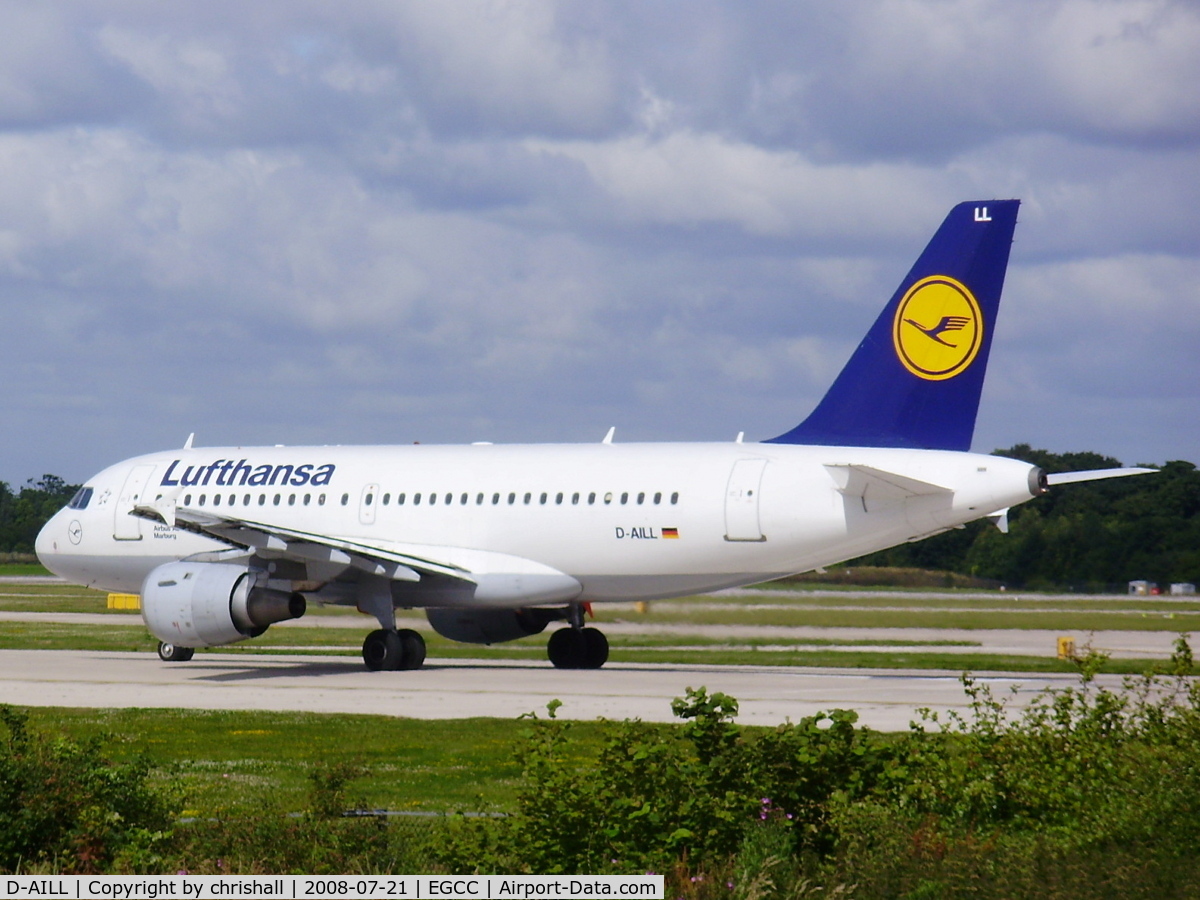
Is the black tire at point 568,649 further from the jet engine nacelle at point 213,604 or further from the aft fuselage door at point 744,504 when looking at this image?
the jet engine nacelle at point 213,604

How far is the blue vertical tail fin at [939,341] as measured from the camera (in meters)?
27.1

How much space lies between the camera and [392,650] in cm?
2994

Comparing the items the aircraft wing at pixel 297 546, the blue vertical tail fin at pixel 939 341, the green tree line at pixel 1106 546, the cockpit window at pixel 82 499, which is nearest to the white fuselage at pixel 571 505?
the cockpit window at pixel 82 499

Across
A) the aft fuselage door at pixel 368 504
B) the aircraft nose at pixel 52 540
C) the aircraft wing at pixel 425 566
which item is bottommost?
the aircraft wing at pixel 425 566

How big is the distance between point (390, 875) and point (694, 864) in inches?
70.9

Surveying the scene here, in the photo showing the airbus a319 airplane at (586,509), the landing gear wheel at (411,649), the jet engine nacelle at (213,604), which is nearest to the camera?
the airbus a319 airplane at (586,509)

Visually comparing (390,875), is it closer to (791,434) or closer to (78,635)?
(791,434)

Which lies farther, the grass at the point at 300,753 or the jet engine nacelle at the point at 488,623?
the jet engine nacelle at the point at 488,623

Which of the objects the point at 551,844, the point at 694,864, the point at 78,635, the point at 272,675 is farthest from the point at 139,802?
the point at 78,635

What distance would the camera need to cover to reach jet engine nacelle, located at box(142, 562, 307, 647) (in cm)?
2891

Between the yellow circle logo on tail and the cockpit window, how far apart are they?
750 inches

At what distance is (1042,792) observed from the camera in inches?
394

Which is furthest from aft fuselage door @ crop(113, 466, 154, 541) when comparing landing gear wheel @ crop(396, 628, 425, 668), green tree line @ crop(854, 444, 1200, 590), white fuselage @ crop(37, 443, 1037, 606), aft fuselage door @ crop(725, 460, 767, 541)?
green tree line @ crop(854, 444, 1200, 590)

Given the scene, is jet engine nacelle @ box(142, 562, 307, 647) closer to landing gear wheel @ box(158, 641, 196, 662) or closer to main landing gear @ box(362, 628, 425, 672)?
main landing gear @ box(362, 628, 425, 672)
